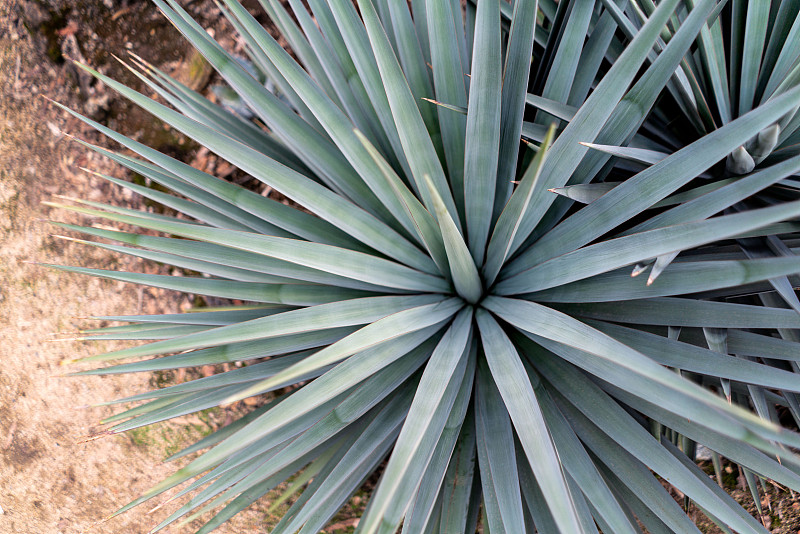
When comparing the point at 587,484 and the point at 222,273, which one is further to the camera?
the point at 222,273

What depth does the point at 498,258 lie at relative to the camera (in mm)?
1115

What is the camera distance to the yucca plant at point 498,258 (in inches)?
37.6

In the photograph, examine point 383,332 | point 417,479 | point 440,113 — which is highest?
point 440,113

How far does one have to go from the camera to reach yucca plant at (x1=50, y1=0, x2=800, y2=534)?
955 mm

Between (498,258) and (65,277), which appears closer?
(498,258)

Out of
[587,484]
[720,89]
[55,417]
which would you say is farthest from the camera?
[55,417]

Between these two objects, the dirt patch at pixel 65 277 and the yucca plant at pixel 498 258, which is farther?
the dirt patch at pixel 65 277

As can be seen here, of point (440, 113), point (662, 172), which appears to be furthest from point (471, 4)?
point (662, 172)

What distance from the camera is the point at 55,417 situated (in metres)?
2.31

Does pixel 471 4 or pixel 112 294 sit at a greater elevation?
pixel 471 4

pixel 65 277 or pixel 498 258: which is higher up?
pixel 498 258

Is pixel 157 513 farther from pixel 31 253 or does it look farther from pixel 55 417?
pixel 31 253

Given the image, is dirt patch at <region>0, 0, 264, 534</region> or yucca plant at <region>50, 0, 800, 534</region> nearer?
yucca plant at <region>50, 0, 800, 534</region>

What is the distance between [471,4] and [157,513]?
2.51m
